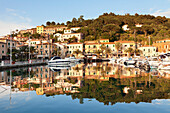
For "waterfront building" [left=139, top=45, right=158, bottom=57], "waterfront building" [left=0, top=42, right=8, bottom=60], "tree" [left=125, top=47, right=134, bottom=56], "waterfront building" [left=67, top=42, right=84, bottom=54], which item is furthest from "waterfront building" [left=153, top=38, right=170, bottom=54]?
"waterfront building" [left=0, top=42, right=8, bottom=60]

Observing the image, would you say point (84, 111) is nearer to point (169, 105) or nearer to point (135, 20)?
point (169, 105)

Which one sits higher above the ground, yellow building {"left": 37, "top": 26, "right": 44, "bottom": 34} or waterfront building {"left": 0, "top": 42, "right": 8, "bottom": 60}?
yellow building {"left": 37, "top": 26, "right": 44, "bottom": 34}

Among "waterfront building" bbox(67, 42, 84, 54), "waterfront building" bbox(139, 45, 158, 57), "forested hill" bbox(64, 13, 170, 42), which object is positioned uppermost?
"forested hill" bbox(64, 13, 170, 42)

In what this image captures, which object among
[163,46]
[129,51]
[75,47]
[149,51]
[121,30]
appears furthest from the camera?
[121,30]

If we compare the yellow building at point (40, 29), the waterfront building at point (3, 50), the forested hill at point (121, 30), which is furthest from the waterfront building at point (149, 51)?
the yellow building at point (40, 29)

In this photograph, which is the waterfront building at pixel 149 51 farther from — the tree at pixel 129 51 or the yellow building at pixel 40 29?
the yellow building at pixel 40 29

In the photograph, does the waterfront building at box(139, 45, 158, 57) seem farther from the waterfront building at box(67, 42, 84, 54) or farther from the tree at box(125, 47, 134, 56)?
the waterfront building at box(67, 42, 84, 54)

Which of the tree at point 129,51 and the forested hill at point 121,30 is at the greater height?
the forested hill at point 121,30

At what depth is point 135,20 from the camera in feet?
445

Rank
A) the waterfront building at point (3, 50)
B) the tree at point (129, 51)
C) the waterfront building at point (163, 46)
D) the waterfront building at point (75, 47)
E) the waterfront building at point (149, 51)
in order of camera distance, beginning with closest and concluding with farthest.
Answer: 1. the waterfront building at point (3, 50)
2. the waterfront building at point (163, 46)
3. the tree at point (129, 51)
4. the waterfront building at point (149, 51)
5. the waterfront building at point (75, 47)

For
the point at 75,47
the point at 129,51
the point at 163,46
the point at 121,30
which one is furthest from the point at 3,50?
the point at 121,30

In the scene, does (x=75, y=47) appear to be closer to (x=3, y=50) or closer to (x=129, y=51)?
(x=129, y=51)

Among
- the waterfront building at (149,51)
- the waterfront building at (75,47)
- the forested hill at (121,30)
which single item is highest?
the forested hill at (121,30)


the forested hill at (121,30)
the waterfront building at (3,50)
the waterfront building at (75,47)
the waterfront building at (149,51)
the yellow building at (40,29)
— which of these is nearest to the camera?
the waterfront building at (3,50)
